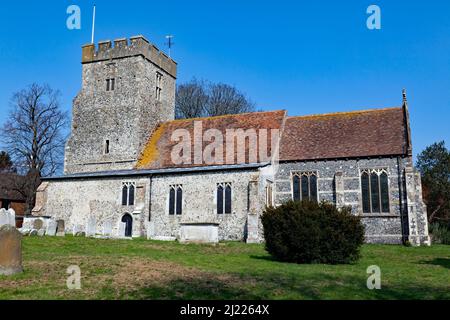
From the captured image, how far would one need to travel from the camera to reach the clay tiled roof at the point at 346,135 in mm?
23516

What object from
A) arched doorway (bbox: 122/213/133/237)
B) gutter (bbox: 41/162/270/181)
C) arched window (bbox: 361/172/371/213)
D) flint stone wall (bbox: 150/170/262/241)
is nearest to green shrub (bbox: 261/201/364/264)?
flint stone wall (bbox: 150/170/262/241)

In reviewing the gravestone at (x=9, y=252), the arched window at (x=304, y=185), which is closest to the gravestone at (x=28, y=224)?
the gravestone at (x=9, y=252)

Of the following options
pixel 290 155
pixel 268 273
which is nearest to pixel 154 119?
pixel 290 155

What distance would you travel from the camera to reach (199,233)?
1986 cm

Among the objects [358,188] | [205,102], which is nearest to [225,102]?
[205,102]

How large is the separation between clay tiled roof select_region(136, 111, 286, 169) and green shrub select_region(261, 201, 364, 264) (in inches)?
490

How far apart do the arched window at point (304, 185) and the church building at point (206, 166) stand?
0.20ft

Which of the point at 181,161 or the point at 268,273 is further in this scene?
the point at 181,161

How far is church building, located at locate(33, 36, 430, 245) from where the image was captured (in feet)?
74.2

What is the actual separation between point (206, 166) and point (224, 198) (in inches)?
106
